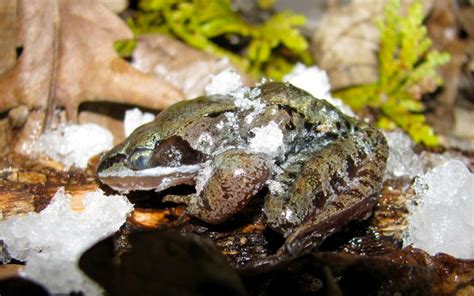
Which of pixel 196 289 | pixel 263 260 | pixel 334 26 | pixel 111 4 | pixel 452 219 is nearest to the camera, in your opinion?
pixel 196 289

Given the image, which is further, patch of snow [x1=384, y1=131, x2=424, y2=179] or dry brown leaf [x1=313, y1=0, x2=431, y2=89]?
dry brown leaf [x1=313, y1=0, x2=431, y2=89]

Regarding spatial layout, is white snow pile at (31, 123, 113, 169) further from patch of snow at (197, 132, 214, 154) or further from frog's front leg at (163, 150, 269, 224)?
frog's front leg at (163, 150, 269, 224)

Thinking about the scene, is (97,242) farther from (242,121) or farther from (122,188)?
(242,121)

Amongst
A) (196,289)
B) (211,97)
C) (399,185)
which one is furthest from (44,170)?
(399,185)

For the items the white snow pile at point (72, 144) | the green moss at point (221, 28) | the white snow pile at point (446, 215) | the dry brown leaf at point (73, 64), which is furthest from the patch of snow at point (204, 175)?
the green moss at point (221, 28)

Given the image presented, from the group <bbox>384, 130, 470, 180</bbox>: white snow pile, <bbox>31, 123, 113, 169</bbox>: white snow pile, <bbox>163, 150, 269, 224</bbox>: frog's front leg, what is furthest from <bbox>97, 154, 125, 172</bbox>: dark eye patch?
<bbox>384, 130, 470, 180</bbox>: white snow pile

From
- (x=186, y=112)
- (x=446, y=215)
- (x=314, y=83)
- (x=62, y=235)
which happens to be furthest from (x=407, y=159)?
(x=62, y=235)
